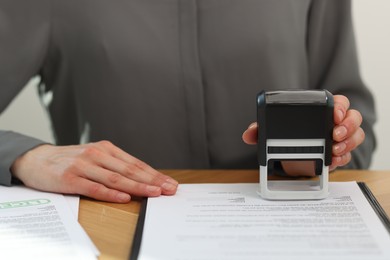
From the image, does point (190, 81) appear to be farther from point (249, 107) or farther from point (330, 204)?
point (330, 204)

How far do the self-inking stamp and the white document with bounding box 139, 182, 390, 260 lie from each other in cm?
2

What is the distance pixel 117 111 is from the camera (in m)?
1.26

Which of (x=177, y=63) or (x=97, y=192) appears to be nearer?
(x=97, y=192)

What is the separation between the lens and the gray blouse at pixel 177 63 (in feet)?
3.96

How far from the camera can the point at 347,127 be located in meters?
0.88

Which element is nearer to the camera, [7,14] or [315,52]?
[7,14]

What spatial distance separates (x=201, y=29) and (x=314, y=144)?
437 mm

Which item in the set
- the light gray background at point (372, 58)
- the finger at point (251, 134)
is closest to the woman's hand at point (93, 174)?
the finger at point (251, 134)

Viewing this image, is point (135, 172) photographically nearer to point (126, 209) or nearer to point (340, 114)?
point (126, 209)

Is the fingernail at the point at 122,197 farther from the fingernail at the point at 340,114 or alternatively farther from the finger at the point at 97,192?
the fingernail at the point at 340,114

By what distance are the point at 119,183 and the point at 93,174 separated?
4 cm

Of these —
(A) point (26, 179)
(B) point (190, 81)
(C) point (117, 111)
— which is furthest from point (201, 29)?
(A) point (26, 179)

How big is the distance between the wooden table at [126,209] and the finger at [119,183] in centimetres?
2

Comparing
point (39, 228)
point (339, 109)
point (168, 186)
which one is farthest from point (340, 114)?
point (39, 228)
